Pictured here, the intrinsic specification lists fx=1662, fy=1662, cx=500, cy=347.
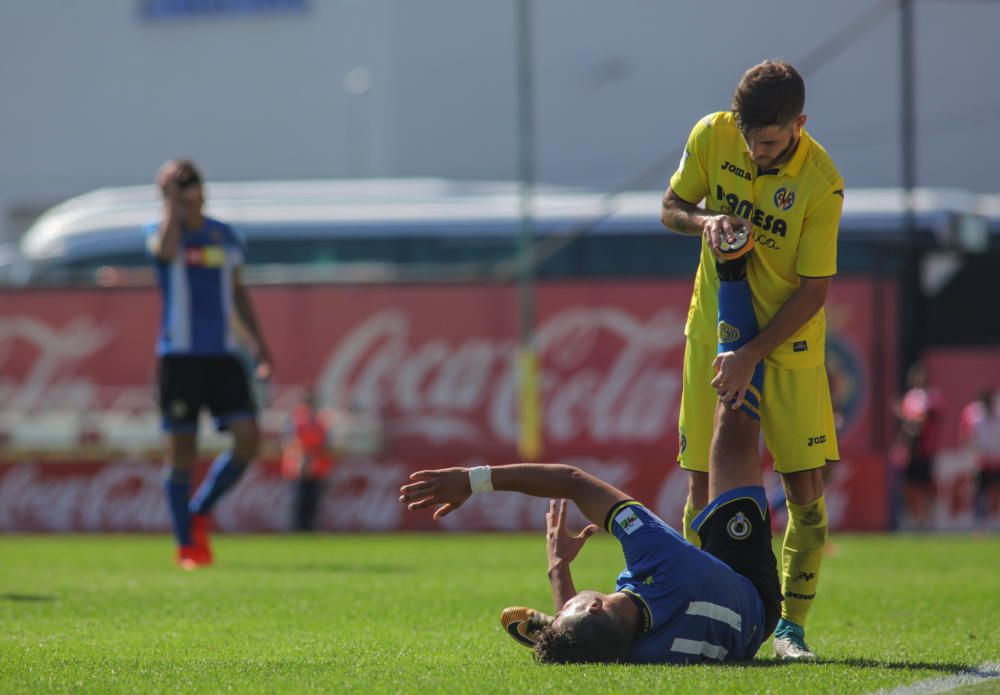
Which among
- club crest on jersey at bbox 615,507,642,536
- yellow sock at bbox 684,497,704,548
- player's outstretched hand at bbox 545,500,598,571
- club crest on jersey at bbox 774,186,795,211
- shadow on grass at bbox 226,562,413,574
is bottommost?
shadow on grass at bbox 226,562,413,574

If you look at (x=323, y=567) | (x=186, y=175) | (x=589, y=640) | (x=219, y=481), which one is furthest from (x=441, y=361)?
(x=589, y=640)

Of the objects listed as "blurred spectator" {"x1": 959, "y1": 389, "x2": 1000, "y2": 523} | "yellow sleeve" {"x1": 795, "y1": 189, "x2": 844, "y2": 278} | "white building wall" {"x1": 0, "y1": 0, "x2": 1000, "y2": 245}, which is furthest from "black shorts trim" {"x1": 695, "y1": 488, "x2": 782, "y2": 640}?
"white building wall" {"x1": 0, "y1": 0, "x2": 1000, "y2": 245}

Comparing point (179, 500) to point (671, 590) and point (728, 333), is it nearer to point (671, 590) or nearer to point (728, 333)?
point (728, 333)

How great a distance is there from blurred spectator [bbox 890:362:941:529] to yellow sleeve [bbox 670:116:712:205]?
15019mm

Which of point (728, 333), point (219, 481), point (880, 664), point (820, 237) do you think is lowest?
point (219, 481)

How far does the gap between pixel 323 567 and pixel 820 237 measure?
6.06 m

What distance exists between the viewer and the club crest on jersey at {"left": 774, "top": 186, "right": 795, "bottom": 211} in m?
5.80

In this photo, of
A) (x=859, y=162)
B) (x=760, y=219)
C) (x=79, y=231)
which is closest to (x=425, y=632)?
(x=760, y=219)

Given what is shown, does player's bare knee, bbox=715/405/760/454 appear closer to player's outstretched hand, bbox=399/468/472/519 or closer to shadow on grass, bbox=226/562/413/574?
player's outstretched hand, bbox=399/468/472/519

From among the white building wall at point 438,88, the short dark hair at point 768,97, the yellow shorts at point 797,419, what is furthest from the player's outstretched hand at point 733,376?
the white building wall at point 438,88

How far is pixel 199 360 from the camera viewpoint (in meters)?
10.5

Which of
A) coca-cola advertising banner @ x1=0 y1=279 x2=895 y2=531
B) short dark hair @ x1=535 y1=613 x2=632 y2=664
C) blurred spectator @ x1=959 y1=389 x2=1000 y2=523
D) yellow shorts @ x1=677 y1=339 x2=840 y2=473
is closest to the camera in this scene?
short dark hair @ x1=535 y1=613 x2=632 y2=664

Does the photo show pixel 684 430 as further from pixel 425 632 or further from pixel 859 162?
pixel 859 162

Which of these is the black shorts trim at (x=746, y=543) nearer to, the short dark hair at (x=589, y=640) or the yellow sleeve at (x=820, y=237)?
the short dark hair at (x=589, y=640)
